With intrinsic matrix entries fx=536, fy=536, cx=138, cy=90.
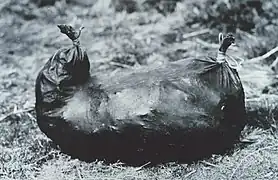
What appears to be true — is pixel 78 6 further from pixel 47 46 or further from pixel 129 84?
pixel 129 84

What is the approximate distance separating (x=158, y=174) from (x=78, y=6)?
10.4 ft

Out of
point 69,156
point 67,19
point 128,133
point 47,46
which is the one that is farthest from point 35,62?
point 128,133

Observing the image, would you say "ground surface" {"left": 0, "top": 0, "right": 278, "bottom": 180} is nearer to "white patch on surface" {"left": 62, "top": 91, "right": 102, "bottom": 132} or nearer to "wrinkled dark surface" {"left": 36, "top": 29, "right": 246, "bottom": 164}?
"wrinkled dark surface" {"left": 36, "top": 29, "right": 246, "bottom": 164}

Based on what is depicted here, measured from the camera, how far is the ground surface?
3377 mm

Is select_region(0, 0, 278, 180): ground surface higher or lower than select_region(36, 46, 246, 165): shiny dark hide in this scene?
lower

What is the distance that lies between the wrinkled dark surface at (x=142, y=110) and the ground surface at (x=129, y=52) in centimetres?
13

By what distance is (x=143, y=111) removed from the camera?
3258 millimetres

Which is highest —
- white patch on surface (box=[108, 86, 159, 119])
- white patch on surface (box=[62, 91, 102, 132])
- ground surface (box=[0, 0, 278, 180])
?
white patch on surface (box=[108, 86, 159, 119])

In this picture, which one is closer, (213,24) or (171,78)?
(171,78)

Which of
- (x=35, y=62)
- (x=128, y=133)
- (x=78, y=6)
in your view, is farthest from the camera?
(x=78, y=6)

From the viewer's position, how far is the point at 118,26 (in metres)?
5.64

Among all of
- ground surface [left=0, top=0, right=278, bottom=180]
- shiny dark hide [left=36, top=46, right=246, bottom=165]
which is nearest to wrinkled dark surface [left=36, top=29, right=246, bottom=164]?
shiny dark hide [left=36, top=46, right=246, bottom=165]

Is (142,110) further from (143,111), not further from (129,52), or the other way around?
(129,52)

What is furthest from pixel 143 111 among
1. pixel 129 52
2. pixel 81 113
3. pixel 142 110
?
pixel 129 52
